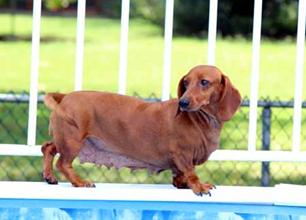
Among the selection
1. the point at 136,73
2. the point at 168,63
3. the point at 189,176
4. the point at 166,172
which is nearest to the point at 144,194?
the point at 189,176

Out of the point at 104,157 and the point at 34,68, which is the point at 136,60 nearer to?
the point at 34,68

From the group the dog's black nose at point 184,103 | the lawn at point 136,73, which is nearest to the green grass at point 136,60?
the lawn at point 136,73

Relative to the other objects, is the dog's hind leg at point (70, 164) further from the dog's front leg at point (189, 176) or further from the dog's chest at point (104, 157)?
the dog's front leg at point (189, 176)

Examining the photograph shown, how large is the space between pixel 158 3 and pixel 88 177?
540 inches

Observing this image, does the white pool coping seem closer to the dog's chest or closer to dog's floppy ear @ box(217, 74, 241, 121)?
the dog's chest

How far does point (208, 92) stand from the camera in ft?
17.3

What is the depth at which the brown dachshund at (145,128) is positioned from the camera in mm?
5359

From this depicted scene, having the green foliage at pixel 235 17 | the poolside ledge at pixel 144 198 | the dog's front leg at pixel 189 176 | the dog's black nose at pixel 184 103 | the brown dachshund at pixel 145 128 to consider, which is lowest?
the poolside ledge at pixel 144 198

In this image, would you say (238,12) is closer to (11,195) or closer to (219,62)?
Result: (219,62)

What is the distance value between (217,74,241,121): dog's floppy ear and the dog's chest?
1.39 feet

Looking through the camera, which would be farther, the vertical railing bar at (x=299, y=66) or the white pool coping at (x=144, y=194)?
the vertical railing bar at (x=299, y=66)

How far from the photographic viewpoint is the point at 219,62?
1739 centimetres

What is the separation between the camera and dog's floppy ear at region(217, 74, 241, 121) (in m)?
5.33

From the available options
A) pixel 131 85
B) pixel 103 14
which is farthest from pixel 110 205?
pixel 103 14
